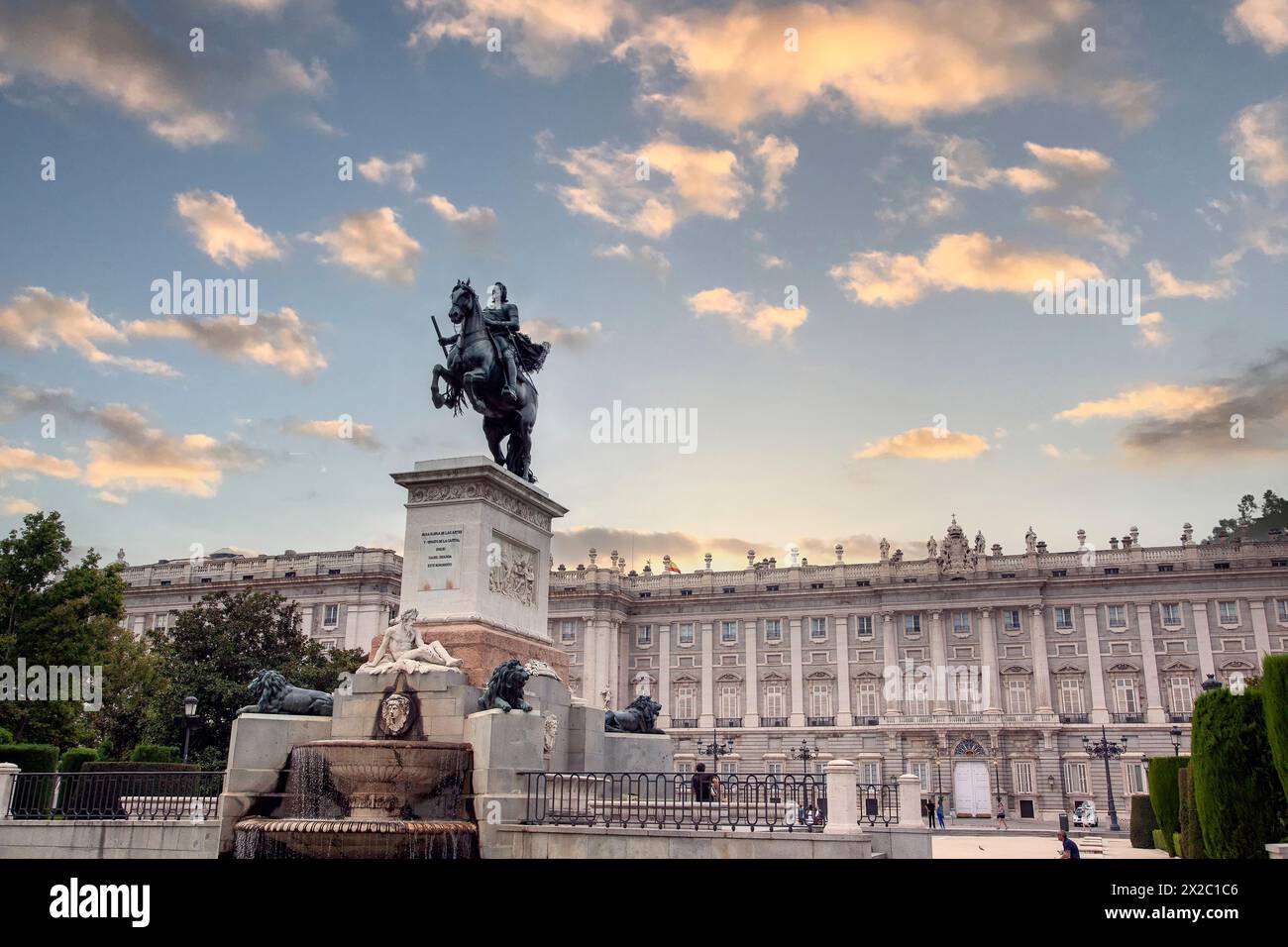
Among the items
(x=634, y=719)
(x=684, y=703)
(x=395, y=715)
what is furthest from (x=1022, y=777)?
(x=395, y=715)

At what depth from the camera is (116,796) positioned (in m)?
17.4

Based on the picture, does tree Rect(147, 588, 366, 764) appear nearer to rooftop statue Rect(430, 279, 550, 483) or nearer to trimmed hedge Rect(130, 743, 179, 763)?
trimmed hedge Rect(130, 743, 179, 763)

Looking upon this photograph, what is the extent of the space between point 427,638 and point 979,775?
70720 mm

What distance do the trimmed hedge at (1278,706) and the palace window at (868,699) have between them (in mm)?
71110

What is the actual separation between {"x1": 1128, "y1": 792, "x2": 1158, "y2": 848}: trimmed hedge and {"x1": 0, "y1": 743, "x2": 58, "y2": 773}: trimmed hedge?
33.1 m

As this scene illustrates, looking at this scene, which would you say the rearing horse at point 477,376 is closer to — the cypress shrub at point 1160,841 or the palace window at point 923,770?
the cypress shrub at point 1160,841

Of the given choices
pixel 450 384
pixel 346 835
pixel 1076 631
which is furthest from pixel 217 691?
pixel 1076 631

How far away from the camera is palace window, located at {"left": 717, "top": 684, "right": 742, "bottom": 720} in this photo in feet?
292

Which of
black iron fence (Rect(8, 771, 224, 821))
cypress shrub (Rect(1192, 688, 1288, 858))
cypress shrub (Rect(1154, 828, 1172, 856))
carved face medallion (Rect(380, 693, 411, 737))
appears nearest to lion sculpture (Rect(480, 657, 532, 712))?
carved face medallion (Rect(380, 693, 411, 737))

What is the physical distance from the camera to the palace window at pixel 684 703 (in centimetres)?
9038

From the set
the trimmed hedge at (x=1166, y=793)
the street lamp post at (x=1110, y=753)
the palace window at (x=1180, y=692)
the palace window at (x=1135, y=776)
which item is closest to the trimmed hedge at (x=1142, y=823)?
the trimmed hedge at (x=1166, y=793)

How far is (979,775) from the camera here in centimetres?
7806

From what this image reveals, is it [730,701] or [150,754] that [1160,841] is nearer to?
[150,754]
